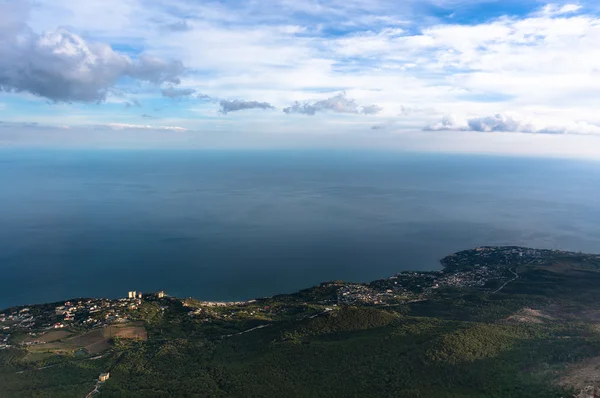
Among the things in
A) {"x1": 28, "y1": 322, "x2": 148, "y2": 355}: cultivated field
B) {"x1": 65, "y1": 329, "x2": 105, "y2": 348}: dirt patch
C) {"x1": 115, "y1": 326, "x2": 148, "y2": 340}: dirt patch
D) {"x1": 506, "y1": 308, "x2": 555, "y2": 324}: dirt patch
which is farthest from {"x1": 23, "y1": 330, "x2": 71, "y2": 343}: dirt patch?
{"x1": 506, "y1": 308, "x2": 555, "y2": 324}: dirt patch

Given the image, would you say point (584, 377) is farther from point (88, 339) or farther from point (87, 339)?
point (87, 339)

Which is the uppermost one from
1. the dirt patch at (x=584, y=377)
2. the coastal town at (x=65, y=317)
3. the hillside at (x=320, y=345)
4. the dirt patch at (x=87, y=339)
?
the dirt patch at (x=584, y=377)

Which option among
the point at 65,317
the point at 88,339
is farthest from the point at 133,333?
the point at 65,317

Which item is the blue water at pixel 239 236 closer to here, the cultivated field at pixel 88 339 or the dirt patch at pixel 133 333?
the dirt patch at pixel 133 333

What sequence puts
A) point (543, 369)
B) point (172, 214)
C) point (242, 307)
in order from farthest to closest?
point (172, 214)
point (242, 307)
point (543, 369)

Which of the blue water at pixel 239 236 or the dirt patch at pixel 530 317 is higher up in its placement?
the dirt patch at pixel 530 317

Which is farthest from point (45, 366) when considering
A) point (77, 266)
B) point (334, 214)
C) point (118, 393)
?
point (334, 214)

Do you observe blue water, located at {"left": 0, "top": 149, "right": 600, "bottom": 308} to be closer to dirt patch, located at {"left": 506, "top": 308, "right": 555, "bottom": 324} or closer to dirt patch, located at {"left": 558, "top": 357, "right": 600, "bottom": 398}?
dirt patch, located at {"left": 506, "top": 308, "right": 555, "bottom": 324}

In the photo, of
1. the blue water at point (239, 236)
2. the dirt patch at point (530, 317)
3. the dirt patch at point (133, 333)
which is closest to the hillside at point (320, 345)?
Result: the dirt patch at point (530, 317)

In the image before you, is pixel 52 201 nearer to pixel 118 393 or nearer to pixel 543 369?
pixel 118 393
